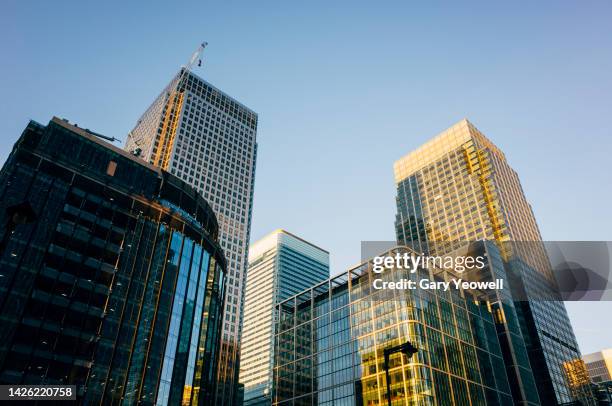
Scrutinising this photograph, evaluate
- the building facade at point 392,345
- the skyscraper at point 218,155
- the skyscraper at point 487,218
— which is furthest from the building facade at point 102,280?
the skyscraper at point 487,218

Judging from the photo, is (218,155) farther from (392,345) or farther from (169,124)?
(392,345)

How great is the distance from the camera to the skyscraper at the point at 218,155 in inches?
5089

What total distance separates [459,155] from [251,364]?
379 feet

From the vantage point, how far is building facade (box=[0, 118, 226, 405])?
58.8m

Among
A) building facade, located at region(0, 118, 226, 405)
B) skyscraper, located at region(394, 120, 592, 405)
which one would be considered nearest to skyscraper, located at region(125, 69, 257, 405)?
building facade, located at region(0, 118, 226, 405)

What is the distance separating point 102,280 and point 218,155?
84821mm

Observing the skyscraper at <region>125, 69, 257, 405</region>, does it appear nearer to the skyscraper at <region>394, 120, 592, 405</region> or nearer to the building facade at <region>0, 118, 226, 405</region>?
the building facade at <region>0, 118, 226, 405</region>

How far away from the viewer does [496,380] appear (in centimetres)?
10181

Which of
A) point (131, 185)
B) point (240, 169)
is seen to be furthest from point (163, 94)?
point (131, 185)

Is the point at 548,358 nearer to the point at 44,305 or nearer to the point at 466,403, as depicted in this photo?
the point at 466,403

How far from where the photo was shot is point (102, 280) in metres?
67.6

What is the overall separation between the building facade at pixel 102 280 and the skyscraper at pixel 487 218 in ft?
295

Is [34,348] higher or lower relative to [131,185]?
lower

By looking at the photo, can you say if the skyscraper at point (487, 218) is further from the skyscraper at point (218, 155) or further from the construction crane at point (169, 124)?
the construction crane at point (169, 124)
